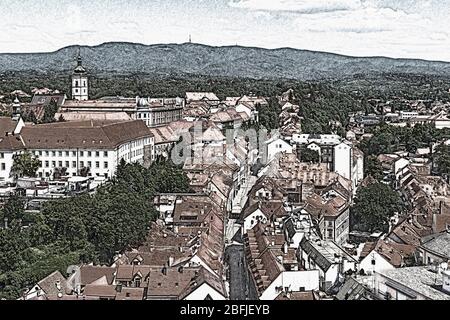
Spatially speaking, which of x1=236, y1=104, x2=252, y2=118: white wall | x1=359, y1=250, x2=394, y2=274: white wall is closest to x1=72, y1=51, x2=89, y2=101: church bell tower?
x1=236, y1=104, x2=252, y2=118: white wall

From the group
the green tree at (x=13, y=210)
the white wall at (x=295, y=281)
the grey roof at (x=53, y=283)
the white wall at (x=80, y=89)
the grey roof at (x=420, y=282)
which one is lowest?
the grey roof at (x=53, y=283)

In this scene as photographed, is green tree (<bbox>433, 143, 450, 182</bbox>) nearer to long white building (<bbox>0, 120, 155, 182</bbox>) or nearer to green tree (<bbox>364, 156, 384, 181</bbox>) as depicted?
green tree (<bbox>364, 156, 384, 181</bbox>)

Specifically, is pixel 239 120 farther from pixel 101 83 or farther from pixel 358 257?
pixel 358 257

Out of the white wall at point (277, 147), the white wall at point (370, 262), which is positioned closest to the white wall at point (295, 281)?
the white wall at point (370, 262)

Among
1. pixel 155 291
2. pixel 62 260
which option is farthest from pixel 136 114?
pixel 155 291

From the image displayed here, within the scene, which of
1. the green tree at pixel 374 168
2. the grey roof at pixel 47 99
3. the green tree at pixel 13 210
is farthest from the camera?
the grey roof at pixel 47 99

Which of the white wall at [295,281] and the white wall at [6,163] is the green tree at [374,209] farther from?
the white wall at [6,163]

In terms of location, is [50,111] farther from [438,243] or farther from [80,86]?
[438,243]
